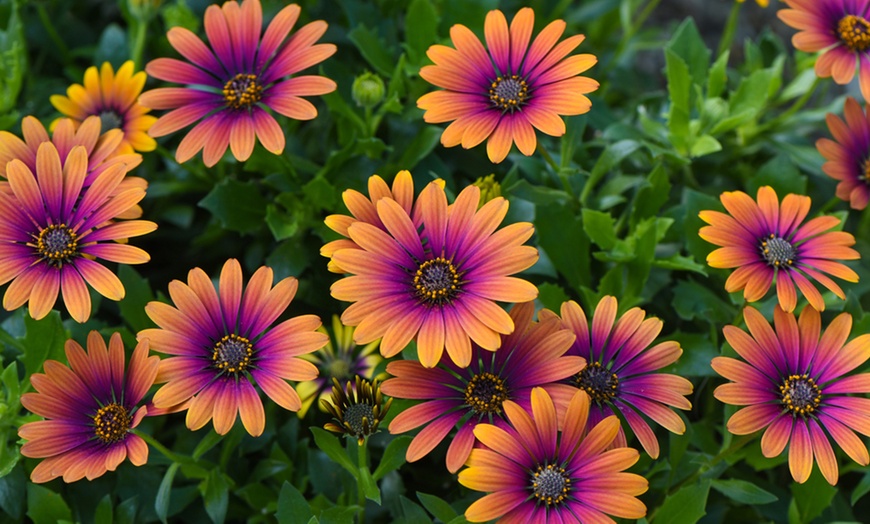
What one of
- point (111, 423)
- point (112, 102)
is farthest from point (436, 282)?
point (112, 102)

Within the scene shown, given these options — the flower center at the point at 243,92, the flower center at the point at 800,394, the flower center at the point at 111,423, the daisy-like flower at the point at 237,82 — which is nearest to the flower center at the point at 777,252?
the flower center at the point at 800,394

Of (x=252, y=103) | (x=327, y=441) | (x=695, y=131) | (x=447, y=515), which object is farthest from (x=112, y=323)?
(x=695, y=131)

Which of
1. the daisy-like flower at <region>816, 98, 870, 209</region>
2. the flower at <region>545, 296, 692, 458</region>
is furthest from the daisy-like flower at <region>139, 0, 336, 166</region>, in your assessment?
the daisy-like flower at <region>816, 98, 870, 209</region>

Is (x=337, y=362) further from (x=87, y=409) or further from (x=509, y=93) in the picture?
(x=509, y=93)

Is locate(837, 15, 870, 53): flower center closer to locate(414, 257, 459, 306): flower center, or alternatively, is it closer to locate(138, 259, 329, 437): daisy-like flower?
locate(414, 257, 459, 306): flower center

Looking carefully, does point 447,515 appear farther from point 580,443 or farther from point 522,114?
Answer: point 522,114
